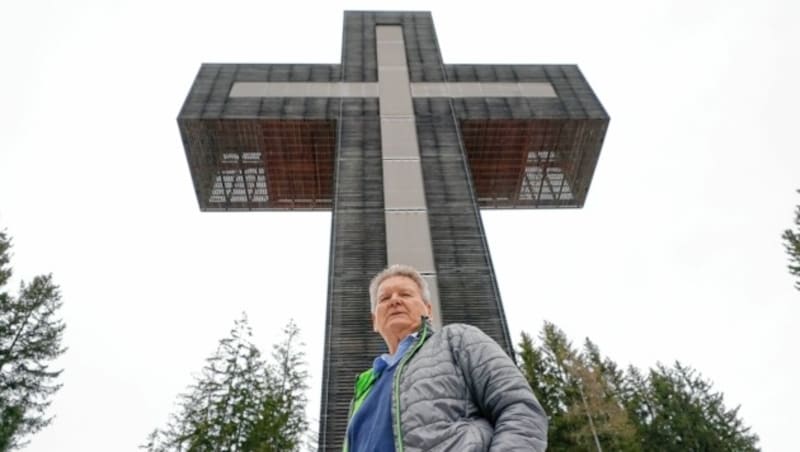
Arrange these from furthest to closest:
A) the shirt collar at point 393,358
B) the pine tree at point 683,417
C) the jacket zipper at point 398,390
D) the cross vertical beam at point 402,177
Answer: the pine tree at point 683,417 < the cross vertical beam at point 402,177 < the shirt collar at point 393,358 < the jacket zipper at point 398,390

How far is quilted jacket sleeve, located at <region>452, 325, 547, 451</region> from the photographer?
4.55 ft

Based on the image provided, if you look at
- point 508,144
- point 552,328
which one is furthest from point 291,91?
point 552,328

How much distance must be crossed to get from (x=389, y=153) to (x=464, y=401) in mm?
9887

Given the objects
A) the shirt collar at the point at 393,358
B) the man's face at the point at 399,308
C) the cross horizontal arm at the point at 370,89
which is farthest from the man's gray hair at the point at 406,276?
the cross horizontal arm at the point at 370,89

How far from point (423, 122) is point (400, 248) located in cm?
423

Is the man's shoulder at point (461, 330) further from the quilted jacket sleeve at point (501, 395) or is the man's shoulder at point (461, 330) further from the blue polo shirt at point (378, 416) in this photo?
the blue polo shirt at point (378, 416)

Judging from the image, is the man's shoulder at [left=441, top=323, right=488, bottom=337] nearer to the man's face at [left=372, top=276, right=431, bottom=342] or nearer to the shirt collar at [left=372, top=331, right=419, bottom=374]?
the shirt collar at [left=372, top=331, right=419, bottom=374]

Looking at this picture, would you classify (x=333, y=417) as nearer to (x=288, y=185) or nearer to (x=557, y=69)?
(x=288, y=185)

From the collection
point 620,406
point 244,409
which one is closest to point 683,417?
point 620,406

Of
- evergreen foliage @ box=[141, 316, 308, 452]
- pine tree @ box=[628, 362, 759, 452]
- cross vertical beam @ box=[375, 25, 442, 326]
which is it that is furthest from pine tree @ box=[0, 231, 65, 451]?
pine tree @ box=[628, 362, 759, 452]

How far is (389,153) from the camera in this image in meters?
11.2

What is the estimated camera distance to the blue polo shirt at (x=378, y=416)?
1.57 meters

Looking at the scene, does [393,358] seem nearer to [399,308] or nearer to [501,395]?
[399,308]

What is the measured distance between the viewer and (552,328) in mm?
22531
